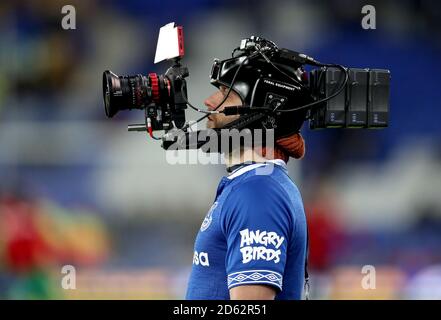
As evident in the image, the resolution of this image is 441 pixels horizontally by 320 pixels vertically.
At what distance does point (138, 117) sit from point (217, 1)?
88cm

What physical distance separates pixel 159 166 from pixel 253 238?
260 centimetres

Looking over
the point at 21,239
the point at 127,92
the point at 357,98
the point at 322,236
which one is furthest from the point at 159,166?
the point at 357,98

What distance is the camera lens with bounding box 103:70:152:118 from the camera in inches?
93.0

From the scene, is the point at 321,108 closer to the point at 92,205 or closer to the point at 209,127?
the point at 209,127

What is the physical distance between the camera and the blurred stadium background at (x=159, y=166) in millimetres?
4379

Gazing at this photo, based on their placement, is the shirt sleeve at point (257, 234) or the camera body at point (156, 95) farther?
the camera body at point (156, 95)

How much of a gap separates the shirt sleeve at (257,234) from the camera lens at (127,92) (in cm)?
58

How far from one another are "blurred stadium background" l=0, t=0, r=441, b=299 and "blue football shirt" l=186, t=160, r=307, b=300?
2.29 metres

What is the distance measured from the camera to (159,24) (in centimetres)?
446

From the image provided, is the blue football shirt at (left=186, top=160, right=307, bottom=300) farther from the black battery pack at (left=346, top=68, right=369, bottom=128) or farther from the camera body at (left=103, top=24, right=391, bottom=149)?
the black battery pack at (left=346, top=68, right=369, bottom=128)

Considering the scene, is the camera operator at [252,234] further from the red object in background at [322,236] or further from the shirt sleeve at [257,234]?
the red object in background at [322,236]

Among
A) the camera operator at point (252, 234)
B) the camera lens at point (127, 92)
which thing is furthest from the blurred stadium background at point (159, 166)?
the camera operator at point (252, 234)

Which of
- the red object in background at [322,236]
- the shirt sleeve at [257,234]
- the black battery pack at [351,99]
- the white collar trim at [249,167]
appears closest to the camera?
the shirt sleeve at [257,234]

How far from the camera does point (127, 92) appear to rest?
7.83ft
